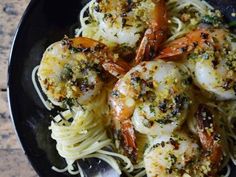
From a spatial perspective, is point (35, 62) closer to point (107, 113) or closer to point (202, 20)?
point (107, 113)

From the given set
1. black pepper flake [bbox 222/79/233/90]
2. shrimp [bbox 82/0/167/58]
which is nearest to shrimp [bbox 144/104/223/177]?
black pepper flake [bbox 222/79/233/90]

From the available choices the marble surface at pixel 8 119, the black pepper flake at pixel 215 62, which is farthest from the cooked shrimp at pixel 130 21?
the marble surface at pixel 8 119

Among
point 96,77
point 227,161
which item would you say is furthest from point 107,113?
point 227,161

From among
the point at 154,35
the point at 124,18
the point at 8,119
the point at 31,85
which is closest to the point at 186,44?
the point at 154,35

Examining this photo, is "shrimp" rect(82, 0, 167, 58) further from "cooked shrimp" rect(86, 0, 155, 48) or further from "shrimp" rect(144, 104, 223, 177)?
"shrimp" rect(144, 104, 223, 177)

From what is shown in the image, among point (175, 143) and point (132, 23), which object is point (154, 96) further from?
point (132, 23)
